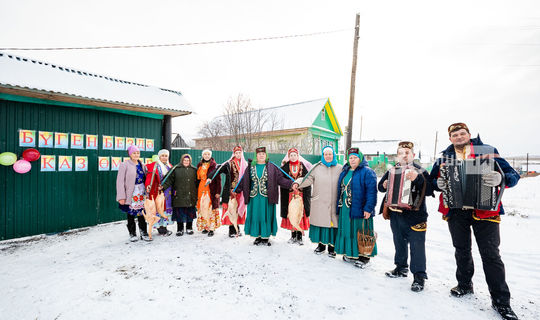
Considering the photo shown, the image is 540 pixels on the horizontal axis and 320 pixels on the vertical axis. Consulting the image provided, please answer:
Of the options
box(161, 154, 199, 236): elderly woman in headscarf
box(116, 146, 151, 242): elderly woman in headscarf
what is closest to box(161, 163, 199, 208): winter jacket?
box(161, 154, 199, 236): elderly woman in headscarf

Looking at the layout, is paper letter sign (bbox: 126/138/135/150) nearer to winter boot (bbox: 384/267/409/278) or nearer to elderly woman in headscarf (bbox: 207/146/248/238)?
elderly woman in headscarf (bbox: 207/146/248/238)

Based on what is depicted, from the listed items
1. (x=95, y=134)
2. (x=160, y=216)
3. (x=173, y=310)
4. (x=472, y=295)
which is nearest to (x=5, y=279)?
(x=160, y=216)

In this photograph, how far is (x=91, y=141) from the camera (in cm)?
596

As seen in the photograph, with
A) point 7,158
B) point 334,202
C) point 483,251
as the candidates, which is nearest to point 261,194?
point 334,202

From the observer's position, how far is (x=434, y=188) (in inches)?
125

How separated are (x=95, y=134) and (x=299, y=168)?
16.4 ft

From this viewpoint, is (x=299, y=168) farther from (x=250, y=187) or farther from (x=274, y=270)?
(x=274, y=270)

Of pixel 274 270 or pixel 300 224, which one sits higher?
pixel 300 224

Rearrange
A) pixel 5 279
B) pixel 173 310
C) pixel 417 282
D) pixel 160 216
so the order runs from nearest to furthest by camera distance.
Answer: pixel 173 310
pixel 417 282
pixel 5 279
pixel 160 216

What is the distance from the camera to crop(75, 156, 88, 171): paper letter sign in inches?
226

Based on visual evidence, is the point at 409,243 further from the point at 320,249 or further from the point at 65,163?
the point at 65,163

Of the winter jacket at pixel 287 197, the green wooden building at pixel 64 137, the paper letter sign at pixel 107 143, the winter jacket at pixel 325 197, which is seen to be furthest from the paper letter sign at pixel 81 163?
the winter jacket at pixel 325 197

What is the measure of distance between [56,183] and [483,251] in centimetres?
754

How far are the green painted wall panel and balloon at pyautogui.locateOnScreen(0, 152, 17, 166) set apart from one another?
0.61 ft
